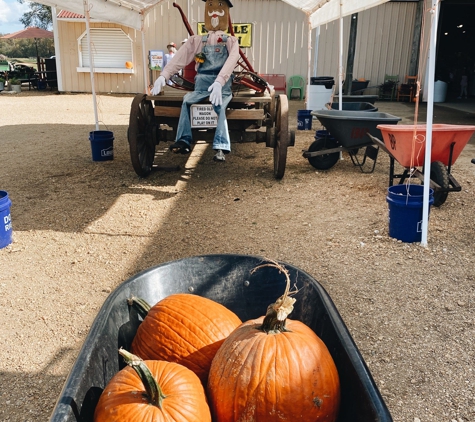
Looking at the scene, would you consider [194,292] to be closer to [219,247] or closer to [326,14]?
[219,247]

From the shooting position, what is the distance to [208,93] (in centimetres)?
569

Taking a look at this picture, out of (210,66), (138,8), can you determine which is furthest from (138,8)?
(210,66)

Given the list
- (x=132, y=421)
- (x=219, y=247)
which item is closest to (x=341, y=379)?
(x=132, y=421)

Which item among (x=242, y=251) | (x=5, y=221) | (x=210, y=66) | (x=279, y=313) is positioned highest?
(x=210, y=66)

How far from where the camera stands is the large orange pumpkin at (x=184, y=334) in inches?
67.9

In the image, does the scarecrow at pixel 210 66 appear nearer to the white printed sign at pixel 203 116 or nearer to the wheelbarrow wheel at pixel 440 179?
the white printed sign at pixel 203 116

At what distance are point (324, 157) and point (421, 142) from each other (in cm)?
229

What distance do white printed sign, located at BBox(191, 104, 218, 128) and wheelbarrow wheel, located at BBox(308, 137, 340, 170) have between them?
196 centimetres

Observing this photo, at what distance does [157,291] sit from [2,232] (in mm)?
2656

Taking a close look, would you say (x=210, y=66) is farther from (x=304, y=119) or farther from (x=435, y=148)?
(x=304, y=119)

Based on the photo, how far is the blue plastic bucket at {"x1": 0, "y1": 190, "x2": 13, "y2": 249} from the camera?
3976 millimetres

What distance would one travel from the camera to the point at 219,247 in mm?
4145

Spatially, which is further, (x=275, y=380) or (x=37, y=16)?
(x=37, y=16)

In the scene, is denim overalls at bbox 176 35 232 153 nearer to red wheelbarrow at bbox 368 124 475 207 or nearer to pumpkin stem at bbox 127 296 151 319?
red wheelbarrow at bbox 368 124 475 207
